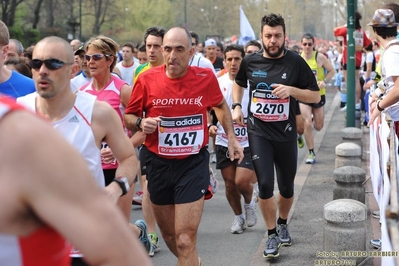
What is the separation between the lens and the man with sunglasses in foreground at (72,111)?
12.4 ft

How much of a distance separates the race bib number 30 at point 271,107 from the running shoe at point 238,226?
4.77 feet

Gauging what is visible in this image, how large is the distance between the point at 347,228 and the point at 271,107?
1.41 m

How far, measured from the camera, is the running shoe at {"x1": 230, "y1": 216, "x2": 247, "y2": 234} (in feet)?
25.2

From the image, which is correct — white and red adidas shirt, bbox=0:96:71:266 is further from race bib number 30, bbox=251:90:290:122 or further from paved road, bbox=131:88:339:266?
race bib number 30, bbox=251:90:290:122

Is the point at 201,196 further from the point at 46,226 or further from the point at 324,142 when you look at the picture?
the point at 324,142

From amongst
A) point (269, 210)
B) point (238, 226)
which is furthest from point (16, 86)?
point (238, 226)

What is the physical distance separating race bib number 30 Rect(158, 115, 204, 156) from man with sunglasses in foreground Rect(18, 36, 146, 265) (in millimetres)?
1531

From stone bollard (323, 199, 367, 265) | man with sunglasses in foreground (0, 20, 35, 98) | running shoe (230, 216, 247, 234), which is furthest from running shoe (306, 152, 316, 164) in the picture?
man with sunglasses in foreground (0, 20, 35, 98)

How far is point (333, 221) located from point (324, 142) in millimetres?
9303

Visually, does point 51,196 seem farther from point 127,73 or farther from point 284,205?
point 127,73

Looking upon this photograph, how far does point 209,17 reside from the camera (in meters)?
87.3

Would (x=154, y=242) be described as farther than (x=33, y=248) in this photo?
Yes

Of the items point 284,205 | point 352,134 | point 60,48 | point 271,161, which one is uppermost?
point 60,48

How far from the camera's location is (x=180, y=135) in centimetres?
555
